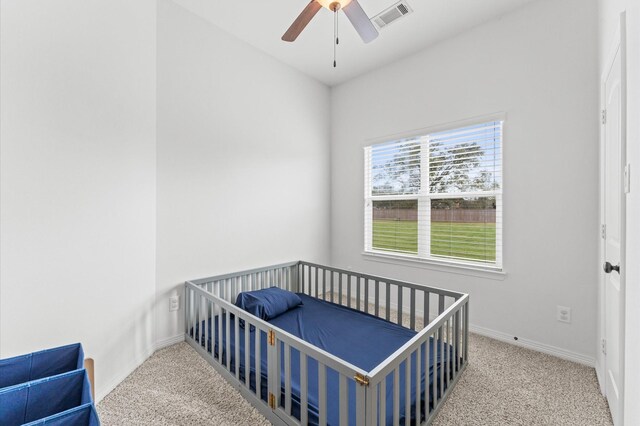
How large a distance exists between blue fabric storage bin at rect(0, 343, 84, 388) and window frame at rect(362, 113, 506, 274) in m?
2.86

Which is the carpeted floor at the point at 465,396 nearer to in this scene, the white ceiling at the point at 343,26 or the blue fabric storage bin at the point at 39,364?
the blue fabric storage bin at the point at 39,364

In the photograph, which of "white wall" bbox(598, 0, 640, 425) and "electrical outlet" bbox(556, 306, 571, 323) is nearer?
"white wall" bbox(598, 0, 640, 425)

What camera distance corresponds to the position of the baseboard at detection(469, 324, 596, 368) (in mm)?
2174

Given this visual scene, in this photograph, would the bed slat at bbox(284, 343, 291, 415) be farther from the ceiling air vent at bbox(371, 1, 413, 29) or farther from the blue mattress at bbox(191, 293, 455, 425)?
the ceiling air vent at bbox(371, 1, 413, 29)

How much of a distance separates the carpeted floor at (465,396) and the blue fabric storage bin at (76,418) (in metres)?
0.97

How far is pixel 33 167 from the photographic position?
4.67 feet

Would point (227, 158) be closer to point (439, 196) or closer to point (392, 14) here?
point (392, 14)

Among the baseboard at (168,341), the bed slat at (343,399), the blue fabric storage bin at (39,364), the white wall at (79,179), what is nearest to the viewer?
the blue fabric storage bin at (39,364)

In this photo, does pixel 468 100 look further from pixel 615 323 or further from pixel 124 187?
pixel 124 187

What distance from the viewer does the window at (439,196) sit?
268cm

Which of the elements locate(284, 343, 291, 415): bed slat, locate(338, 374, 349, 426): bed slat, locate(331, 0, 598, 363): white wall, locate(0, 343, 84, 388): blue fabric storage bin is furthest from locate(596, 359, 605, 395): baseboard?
locate(0, 343, 84, 388): blue fabric storage bin

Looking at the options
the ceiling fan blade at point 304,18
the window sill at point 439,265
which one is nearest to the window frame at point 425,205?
the window sill at point 439,265

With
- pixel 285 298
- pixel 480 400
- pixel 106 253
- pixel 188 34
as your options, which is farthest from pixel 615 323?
pixel 188 34

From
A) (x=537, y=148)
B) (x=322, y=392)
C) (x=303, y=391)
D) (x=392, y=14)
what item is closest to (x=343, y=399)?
(x=322, y=392)
